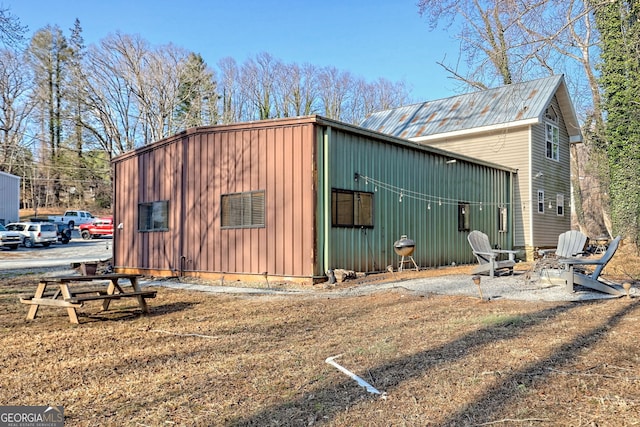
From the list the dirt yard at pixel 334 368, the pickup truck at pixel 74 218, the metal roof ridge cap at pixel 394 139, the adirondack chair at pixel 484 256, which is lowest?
the dirt yard at pixel 334 368

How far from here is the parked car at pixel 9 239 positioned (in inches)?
880

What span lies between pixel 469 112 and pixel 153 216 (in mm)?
12404

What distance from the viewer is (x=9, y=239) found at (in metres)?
22.5

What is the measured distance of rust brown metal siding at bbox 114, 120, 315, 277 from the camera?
9.41 m

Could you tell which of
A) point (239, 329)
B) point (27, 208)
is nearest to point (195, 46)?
point (27, 208)

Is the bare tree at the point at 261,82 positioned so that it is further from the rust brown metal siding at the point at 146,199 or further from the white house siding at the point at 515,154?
the rust brown metal siding at the point at 146,199

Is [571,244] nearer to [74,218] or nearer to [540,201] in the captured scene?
[540,201]

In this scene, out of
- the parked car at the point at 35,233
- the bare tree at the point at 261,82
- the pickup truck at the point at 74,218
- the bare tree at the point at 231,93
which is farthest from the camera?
the bare tree at the point at 261,82

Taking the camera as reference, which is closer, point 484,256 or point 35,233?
point 484,256

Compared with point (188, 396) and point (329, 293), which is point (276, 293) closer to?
point (329, 293)

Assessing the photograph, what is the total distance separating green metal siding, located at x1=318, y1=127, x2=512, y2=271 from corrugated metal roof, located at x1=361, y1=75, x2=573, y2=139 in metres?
2.56

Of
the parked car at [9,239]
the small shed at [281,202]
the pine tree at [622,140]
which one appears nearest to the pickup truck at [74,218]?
the parked car at [9,239]

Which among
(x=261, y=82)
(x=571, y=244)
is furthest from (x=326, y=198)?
(x=261, y=82)

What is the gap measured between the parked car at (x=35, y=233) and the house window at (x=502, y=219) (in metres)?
22.0
